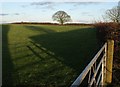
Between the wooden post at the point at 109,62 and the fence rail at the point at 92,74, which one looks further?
the wooden post at the point at 109,62

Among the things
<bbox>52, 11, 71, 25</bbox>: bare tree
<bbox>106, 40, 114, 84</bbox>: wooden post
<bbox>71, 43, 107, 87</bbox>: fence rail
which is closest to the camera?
<bbox>71, 43, 107, 87</bbox>: fence rail

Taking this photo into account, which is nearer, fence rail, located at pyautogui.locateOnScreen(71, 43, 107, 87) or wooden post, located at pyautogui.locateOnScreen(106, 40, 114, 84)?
fence rail, located at pyautogui.locateOnScreen(71, 43, 107, 87)

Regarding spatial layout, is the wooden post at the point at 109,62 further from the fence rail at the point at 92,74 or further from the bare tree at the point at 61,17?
the bare tree at the point at 61,17

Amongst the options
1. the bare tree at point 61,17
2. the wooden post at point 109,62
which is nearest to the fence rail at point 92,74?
the wooden post at point 109,62

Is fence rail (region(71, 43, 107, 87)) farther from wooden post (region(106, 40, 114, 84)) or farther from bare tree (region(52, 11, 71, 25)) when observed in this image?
bare tree (region(52, 11, 71, 25))

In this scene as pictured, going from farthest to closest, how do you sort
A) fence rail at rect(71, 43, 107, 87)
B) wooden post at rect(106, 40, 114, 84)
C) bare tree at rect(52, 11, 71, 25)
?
bare tree at rect(52, 11, 71, 25) < wooden post at rect(106, 40, 114, 84) < fence rail at rect(71, 43, 107, 87)

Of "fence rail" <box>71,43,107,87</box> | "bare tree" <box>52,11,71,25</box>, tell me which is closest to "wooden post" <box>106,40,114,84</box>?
"fence rail" <box>71,43,107,87</box>

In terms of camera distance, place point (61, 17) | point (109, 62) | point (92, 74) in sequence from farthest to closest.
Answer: point (61, 17), point (109, 62), point (92, 74)

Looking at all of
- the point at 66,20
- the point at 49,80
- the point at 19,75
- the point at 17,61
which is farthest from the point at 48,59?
the point at 66,20

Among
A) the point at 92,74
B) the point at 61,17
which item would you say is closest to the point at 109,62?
the point at 92,74

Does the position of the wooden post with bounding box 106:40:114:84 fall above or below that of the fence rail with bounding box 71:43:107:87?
below

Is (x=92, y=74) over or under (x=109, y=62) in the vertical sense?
over

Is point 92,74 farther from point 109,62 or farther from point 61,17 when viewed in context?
point 61,17

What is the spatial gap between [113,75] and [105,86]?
123 cm
